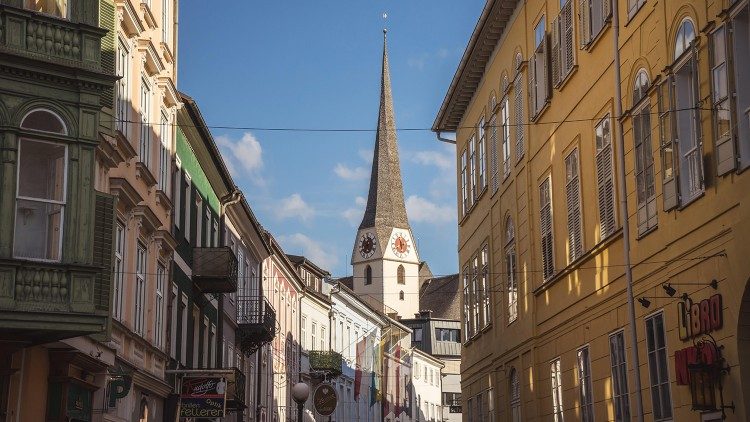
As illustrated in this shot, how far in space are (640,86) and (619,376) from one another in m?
5.07

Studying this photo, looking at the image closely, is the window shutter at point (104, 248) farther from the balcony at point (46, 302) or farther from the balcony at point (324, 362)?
the balcony at point (324, 362)

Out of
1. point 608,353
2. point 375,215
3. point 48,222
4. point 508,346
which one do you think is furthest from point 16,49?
point 375,215

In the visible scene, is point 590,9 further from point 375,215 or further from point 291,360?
point 375,215

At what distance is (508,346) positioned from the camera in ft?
98.6

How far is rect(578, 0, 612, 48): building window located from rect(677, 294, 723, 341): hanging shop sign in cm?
622

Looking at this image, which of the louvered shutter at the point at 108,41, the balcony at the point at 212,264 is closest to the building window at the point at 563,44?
the louvered shutter at the point at 108,41

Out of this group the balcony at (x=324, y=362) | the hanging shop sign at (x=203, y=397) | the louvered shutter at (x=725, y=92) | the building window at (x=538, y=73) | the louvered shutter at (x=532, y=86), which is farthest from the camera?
the balcony at (x=324, y=362)

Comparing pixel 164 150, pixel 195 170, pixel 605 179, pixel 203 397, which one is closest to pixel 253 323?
pixel 195 170

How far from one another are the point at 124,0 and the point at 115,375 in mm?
6938

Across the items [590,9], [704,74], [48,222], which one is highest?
[590,9]

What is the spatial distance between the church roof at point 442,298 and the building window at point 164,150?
3563 inches

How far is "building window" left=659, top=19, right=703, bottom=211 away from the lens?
16.6 metres

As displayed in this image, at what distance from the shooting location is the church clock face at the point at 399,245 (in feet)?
441

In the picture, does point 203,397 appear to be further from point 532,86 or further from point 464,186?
point 464,186
